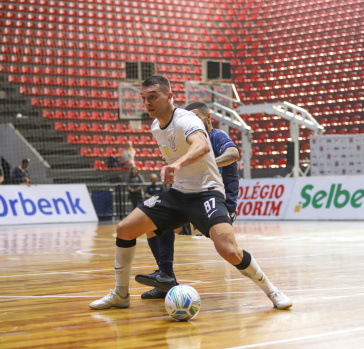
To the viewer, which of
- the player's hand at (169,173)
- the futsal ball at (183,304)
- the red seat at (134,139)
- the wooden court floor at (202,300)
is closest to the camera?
the wooden court floor at (202,300)

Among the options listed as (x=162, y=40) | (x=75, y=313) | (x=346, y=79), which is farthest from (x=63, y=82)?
(x=75, y=313)

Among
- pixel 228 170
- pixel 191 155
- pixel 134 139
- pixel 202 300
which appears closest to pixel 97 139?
pixel 134 139

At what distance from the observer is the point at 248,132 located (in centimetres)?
2191

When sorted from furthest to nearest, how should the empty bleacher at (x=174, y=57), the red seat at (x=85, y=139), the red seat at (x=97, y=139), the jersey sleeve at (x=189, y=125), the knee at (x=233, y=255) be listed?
the empty bleacher at (x=174, y=57)
the red seat at (x=97, y=139)
the red seat at (x=85, y=139)
the jersey sleeve at (x=189, y=125)
the knee at (x=233, y=255)

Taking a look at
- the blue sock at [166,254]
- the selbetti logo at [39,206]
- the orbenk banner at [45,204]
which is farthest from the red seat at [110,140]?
the blue sock at [166,254]

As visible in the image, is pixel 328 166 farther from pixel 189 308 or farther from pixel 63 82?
pixel 189 308

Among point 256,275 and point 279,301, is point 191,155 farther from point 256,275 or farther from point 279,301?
point 279,301

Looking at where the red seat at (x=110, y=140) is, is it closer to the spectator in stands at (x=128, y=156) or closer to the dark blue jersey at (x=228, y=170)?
the spectator in stands at (x=128, y=156)

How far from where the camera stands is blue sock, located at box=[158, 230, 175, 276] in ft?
20.4

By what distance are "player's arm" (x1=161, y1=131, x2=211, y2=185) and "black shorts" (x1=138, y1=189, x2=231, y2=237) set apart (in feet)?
1.60

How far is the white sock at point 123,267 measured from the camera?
5480 mm

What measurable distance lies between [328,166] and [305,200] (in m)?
1.21

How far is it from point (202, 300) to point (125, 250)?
0.86 meters

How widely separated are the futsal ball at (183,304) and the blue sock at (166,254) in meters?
1.22
